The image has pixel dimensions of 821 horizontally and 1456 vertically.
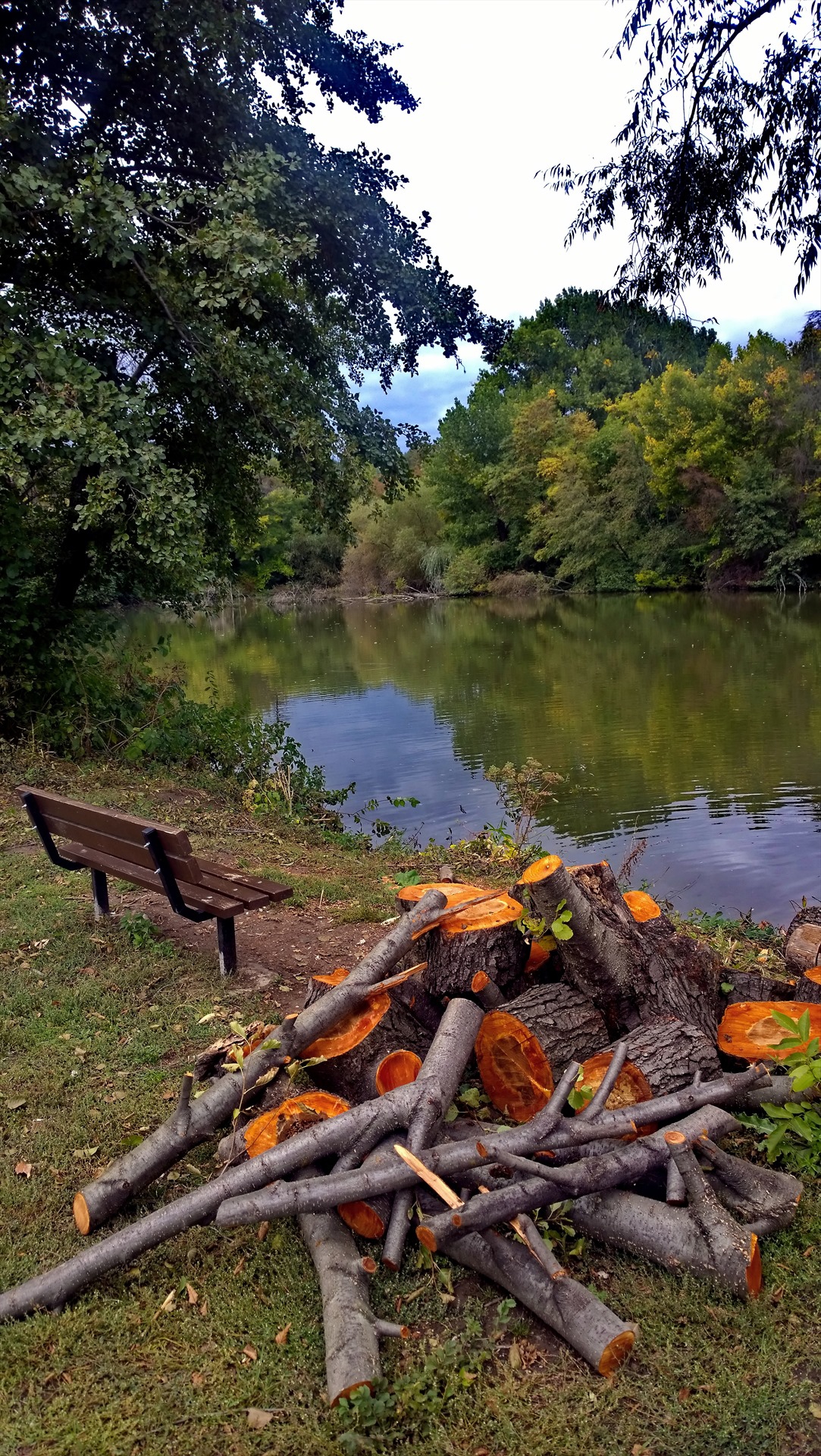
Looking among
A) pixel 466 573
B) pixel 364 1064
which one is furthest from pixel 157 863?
pixel 466 573

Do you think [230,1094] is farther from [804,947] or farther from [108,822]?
[804,947]

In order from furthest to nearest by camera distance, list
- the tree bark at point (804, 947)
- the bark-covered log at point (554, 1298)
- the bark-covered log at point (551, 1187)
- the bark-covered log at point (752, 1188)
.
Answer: the tree bark at point (804, 947)
the bark-covered log at point (752, 1188)
the bark-covered log at point (551, 1187)
the bark-covered log at point (554, 1298)

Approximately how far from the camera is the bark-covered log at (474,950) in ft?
12.5

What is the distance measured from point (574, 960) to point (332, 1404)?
1.77 metres

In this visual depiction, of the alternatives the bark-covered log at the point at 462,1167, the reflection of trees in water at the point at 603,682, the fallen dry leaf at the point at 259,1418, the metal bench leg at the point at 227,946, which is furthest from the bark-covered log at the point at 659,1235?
the reflection of trees in water at the point at 603,682

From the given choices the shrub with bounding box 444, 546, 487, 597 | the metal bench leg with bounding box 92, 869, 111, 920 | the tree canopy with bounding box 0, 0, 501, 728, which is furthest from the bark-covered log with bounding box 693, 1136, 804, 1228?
the shrub with bounding box 444, 546, 487, 597

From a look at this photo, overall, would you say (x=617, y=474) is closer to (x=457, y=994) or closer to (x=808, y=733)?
(x=808, y=733)

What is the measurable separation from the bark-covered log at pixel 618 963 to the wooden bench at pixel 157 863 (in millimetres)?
1779

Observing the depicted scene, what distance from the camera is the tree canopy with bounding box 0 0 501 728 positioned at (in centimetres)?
800

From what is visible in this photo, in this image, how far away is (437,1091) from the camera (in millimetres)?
3105

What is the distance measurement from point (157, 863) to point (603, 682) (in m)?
17.0

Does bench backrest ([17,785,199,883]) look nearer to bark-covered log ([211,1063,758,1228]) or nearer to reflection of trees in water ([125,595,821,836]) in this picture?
bark-covered log ([211,1063,758,1228])

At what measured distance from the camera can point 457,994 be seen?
3828 mm

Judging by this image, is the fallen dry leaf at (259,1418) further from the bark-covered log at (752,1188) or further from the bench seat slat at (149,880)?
the bench seat slat at (149,880)
